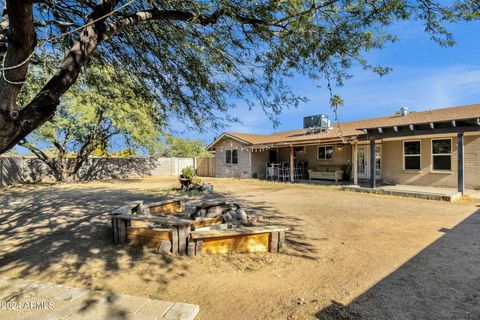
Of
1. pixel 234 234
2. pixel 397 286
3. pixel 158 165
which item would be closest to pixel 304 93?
pixel 234 234

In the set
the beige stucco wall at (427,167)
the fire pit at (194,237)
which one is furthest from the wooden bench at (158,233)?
the beige stucco wall at (427,167)

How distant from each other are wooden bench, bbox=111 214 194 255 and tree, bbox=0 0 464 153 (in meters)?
1.96

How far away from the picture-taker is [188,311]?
2.59 meters

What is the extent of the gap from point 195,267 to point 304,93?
3277mm

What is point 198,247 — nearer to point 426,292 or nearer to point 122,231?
point 122,231

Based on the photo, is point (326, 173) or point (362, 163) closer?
point (362, 163)

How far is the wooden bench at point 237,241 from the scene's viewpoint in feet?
14.0

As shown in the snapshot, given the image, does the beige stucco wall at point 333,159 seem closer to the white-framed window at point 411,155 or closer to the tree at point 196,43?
the white-framed window at point 411,155

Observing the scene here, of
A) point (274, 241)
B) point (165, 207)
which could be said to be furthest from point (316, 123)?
A: point (274, 241)

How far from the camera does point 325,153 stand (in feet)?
57.3

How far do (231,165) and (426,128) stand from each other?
1379 centimetres

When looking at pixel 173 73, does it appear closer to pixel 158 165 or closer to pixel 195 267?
pixel 195 267

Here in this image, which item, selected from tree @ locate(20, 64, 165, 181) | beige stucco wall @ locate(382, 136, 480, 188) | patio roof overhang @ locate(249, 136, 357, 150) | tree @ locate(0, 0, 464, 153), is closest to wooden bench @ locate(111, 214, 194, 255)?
tree @ locate(0, 0, 464, 153)

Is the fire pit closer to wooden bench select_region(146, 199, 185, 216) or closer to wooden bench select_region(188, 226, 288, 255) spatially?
wooden bench select_region(188, 226, 288, 255)
